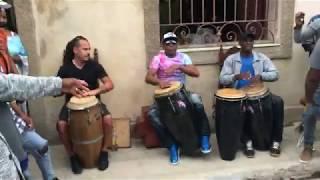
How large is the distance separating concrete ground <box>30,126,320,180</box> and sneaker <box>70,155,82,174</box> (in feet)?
0.16

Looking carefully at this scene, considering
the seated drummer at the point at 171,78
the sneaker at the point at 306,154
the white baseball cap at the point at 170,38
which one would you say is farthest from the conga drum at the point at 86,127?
the sneaker at the point at 306,154

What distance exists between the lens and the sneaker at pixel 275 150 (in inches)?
196

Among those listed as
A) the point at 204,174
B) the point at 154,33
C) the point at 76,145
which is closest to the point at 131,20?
the point at 154,33

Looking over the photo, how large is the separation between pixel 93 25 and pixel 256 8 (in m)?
2.07

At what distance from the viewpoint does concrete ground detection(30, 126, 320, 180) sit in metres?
4.60

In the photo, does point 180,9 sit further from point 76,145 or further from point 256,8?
point 76,145

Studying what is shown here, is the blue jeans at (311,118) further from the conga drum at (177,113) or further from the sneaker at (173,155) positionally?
the sneaker at (173,155)

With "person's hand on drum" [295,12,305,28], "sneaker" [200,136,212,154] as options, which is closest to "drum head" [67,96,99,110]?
"sneaker" [200,136,212,154]

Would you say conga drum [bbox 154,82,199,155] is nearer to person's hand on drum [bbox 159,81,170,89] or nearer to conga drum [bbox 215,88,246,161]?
person's hand on drum [bbox 159,81,170,89]

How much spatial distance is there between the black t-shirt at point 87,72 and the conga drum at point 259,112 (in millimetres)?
1594

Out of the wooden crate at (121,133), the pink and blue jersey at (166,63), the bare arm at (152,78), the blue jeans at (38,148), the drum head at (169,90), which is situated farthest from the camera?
the wooden crate at (121,133)

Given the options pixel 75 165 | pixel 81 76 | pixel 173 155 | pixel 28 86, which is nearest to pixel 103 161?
pixel 75 165

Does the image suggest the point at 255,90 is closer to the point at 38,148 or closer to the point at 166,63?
the point at 166,63

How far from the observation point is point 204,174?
461 centimetres
